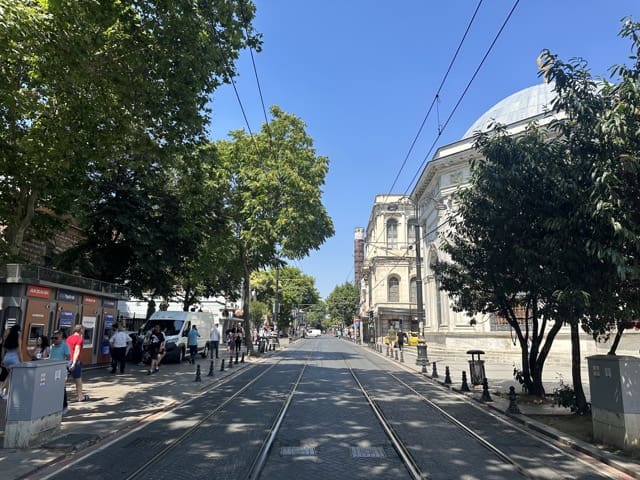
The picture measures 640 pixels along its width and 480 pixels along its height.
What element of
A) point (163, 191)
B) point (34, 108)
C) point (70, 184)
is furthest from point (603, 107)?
point (163, 191)

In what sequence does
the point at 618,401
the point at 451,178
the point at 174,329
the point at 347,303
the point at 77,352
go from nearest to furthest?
1. the point at 618,401
2. the point at 77,352
3. the point at 174,329
4. the point at 451,178
5. the point at 347,303

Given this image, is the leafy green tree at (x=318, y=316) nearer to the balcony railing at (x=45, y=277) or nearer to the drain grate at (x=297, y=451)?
the balcony railing at (x=45, y=277)

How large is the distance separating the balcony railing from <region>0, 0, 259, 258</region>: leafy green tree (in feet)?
9.38

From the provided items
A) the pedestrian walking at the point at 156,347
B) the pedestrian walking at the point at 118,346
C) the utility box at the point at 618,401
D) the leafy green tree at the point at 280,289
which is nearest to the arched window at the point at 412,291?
the leafy green tree at the point at 280,289

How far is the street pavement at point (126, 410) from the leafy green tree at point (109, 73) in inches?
247

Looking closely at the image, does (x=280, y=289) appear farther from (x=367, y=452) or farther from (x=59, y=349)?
(x=367, y=452)

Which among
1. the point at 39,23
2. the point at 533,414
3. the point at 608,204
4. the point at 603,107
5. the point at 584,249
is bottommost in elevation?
the point at 533,414

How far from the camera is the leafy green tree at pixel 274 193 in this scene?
26.5 m

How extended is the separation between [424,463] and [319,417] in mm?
3581

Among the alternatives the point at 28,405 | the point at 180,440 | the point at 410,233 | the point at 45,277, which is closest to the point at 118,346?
the point at 45,277

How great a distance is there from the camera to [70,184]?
→ 16016mm

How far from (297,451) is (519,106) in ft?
120

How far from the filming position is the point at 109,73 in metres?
10.2

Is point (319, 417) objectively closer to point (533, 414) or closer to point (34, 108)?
point (533, 414)
